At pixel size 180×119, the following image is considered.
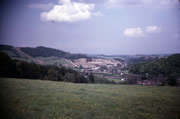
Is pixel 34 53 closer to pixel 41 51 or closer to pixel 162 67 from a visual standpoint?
pixel 41 51

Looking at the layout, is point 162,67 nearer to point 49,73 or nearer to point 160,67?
point 160,67

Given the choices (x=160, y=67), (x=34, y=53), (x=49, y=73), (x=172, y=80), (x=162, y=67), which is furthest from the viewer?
(x=49, y=73)

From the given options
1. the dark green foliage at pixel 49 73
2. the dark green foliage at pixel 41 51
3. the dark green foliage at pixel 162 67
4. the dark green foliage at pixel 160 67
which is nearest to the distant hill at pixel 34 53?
the dark green foliage at pixel 41 51

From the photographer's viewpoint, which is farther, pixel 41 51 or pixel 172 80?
pixel 172 80

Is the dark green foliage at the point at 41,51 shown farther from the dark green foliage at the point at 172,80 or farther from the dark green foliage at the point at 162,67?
the dark green foliage at the point at 172,80

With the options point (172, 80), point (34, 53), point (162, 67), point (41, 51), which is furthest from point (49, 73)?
point (172, 80)

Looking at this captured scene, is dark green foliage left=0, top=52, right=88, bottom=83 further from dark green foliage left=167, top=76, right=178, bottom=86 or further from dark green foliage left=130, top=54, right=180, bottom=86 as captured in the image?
dark green foliage left=167, top=76, right=178, bottom=86

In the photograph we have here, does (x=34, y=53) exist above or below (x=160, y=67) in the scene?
above

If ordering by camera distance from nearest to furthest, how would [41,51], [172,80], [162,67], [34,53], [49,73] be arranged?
[34,53] < [41,51] < [162,67] < [172,80] < [49,73]

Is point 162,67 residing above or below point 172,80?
above

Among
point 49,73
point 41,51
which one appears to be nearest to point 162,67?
point 41,51

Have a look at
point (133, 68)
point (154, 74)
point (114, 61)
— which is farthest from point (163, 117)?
point (114, 61)

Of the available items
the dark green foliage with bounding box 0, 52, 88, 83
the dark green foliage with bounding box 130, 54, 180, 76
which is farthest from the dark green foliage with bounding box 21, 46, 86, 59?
the dark green foliage with bounding box 130, 54, 180, 76

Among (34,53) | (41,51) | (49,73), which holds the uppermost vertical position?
(41,51)
